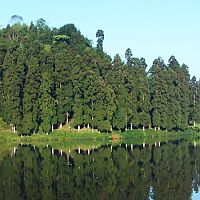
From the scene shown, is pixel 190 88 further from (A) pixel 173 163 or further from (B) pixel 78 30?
(A) pixel 173 163

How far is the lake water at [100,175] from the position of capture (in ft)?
94.0

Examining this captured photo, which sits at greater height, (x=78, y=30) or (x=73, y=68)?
(x=78, y=30)

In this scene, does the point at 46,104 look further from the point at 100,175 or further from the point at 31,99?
the point at 100,175

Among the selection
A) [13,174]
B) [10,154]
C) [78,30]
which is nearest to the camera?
[13,174]

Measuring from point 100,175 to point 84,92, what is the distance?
43962mm

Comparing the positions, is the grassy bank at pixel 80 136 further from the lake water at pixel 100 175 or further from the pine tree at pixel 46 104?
the lake water at pixel 100 175

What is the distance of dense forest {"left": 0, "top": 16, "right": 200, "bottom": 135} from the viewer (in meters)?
76.1

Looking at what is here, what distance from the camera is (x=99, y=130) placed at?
7862 cm

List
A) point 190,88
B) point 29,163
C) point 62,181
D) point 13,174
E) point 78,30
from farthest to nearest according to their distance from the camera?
point 78,30
point 190,88
point 29,163
point 13,174
point 62,181

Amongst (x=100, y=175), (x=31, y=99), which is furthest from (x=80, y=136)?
(x=100, y=175)

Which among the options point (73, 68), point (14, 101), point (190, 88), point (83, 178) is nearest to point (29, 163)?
point (83, 178)

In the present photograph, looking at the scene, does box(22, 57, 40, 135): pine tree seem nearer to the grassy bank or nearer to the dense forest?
the dense forest

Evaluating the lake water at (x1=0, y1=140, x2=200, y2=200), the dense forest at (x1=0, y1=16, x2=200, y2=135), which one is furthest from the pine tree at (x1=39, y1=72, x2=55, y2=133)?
the lake water at (x1=0, y1=140, x2=200, y2=200)

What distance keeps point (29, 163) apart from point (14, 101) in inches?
1301
